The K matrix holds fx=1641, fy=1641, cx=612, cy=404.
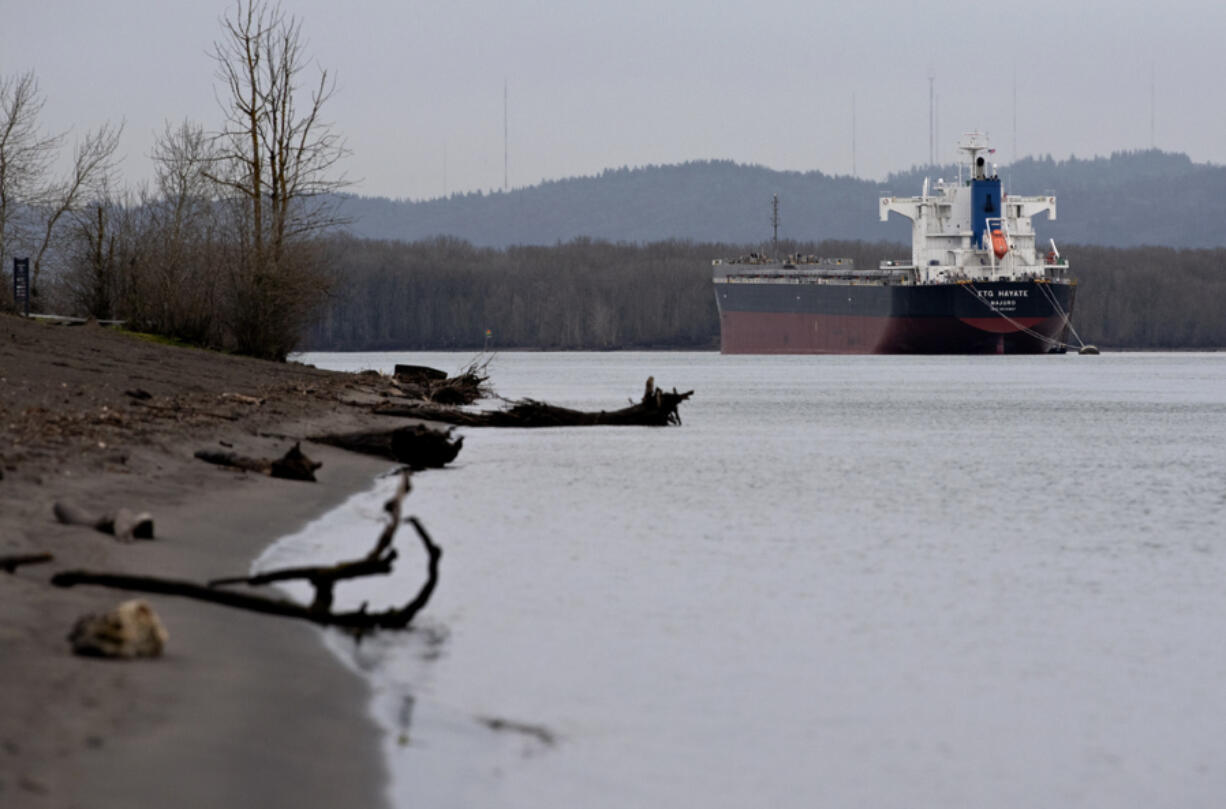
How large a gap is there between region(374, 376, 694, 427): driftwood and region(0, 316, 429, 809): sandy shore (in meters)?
11.3

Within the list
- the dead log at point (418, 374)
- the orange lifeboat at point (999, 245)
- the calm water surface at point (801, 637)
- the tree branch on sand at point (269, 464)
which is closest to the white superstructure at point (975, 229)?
the orange lifeboat at point (999, 245)

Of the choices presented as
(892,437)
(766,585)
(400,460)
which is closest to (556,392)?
(892,437)

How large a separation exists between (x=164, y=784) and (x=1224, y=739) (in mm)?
4717

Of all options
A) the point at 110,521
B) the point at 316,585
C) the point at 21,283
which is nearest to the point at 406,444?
the point at 110,521

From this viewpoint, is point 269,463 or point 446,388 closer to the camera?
point 269,463

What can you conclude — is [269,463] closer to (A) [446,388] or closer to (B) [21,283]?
(A) [446,388]

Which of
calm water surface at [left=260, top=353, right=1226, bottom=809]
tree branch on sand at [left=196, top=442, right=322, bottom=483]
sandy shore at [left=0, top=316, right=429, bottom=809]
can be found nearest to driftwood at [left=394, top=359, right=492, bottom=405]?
calm water surface at [left=260, top=353, right=1226, bottom=809]

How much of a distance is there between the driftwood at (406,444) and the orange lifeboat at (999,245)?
244 feet

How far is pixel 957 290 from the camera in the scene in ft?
293

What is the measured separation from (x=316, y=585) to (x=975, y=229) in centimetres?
8913

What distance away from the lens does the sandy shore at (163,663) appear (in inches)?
212

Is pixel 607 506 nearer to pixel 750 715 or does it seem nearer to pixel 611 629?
pixel 611 629

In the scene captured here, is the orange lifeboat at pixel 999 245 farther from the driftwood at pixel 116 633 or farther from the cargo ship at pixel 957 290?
the driftwood at pixel 116 633

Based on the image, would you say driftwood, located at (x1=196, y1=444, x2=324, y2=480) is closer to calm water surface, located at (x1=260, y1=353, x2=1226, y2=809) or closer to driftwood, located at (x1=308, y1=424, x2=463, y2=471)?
calm water surface, located at (x1=260, y1=353, x2=1226, y2=809)
